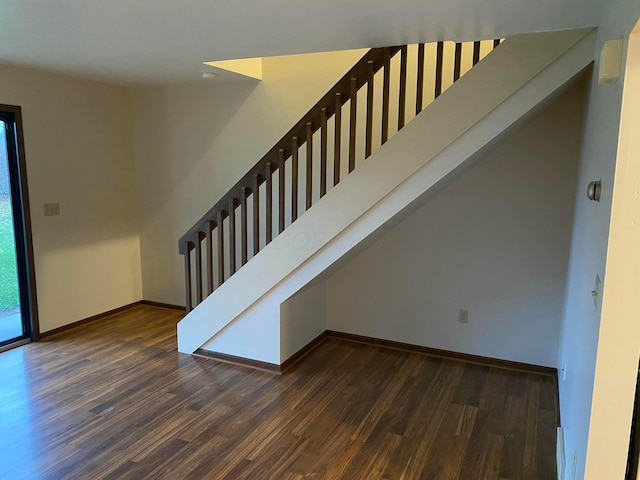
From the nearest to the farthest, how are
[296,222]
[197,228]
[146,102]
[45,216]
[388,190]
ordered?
[388,190] < [296,222] < [197,228] < [45,216] < [146,102]

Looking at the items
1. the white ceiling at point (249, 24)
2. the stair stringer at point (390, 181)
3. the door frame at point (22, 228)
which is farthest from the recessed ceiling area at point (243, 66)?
the door frame at point (22, 228)

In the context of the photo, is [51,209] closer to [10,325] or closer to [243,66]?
[10,325]

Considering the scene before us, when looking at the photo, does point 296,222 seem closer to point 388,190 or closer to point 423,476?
point 388,190

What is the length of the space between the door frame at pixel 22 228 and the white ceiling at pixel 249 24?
691 mm

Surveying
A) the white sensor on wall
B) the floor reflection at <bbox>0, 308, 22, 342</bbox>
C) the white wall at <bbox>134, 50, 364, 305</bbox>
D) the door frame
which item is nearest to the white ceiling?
the white sensor on wall

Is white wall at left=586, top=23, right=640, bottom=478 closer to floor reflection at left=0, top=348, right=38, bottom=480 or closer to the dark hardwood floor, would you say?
the dark hardwood floor

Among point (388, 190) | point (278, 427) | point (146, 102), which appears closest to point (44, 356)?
point (278, 427)

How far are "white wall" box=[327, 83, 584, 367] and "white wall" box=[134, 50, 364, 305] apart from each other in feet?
4.57

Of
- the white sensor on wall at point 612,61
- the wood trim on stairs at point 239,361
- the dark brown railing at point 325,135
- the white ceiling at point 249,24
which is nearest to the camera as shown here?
the white sensor on wall at point 612,61

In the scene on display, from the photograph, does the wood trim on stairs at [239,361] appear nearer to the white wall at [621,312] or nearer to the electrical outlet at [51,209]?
the electrical outlet at [51,209]

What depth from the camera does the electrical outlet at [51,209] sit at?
3.96 m

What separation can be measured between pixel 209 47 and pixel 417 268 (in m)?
2.21

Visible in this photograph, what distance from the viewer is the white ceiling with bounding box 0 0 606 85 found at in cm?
198

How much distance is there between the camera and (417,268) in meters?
3.72
